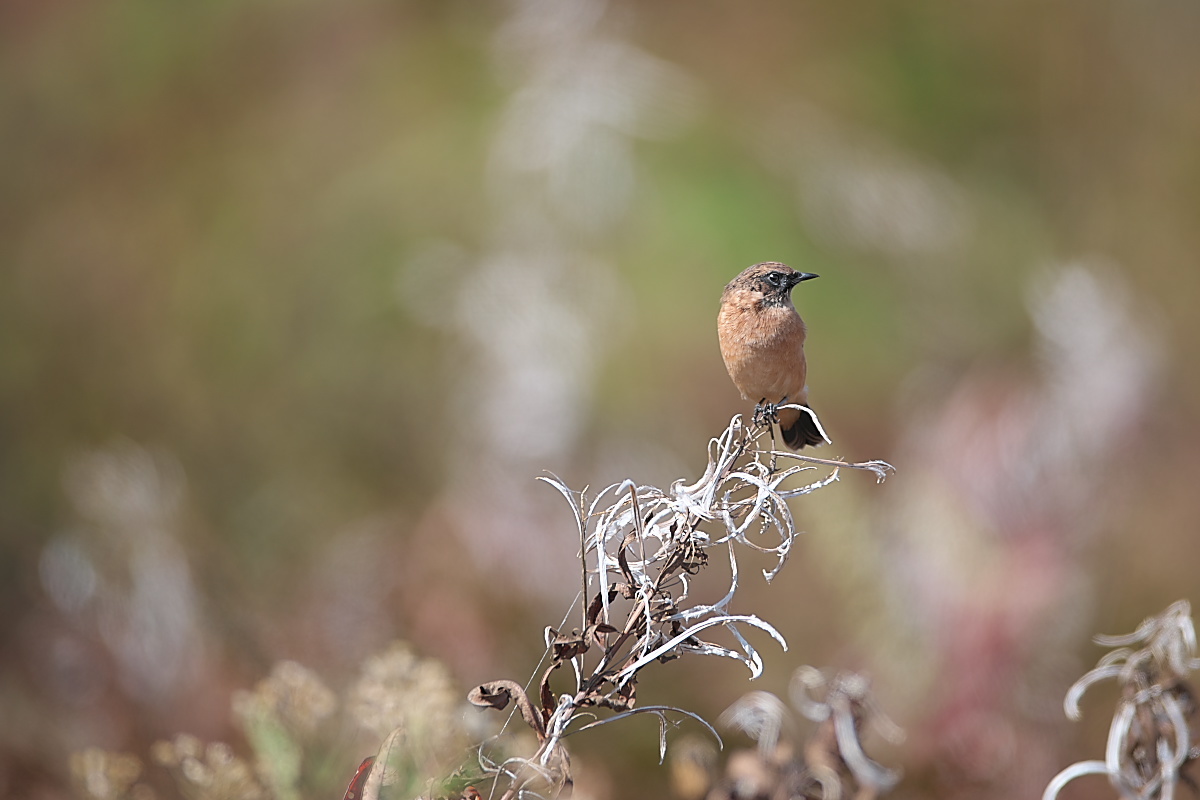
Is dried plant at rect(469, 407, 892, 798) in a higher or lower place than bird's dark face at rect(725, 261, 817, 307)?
lower

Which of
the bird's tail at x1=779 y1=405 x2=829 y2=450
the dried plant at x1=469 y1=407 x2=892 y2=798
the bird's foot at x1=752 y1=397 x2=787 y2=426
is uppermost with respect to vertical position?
the bird's tail at x1=779 y1=405 x2=829 y2=450

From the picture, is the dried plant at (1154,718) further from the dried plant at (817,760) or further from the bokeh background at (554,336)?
the bokeh background at (554,336)

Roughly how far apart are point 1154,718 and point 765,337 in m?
1.08

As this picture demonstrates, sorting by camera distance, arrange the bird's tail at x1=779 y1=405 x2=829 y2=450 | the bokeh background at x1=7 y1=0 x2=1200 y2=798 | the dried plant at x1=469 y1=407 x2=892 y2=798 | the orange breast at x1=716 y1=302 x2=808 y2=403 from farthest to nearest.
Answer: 1. the bokeh background at x1=7 y1=0 x2=1200 y2=798
2. the bird's tail at x1=779 y1=405 x2=829 y2=450
3. the orange breast at x1=716 y1=302 x2=808 y2=403
4. the dried plant at x1=469 y1=407 x2=892 y2=798

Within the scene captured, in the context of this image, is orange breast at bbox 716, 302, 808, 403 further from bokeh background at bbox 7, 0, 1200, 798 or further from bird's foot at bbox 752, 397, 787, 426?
bokeh background at bbox 7, 0, 1200, 798

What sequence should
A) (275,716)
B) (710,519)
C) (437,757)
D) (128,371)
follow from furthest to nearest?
(128,371)
(275,716)
(437,757)
(710,519)

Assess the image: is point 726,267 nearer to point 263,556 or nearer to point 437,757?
point 263,556

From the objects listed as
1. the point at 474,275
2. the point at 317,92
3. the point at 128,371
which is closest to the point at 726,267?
the point at 474,275

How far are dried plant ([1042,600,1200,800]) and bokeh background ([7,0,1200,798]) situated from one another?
3.60 ft

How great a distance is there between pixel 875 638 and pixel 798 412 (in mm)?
1389

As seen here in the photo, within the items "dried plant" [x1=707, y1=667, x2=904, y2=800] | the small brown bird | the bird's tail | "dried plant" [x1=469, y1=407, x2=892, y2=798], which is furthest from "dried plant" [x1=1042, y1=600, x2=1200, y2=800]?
the bird's tail

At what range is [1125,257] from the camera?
626cm

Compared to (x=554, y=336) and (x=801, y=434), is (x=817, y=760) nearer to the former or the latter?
(x=801, y=434)

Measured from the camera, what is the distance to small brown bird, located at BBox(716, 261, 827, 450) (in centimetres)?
221
